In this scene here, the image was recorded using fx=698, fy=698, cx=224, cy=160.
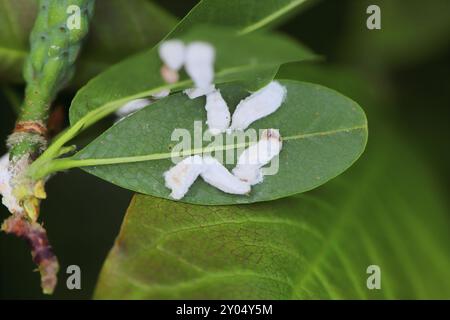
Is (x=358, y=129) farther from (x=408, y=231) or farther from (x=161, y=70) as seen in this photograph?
(x=408, y=231)

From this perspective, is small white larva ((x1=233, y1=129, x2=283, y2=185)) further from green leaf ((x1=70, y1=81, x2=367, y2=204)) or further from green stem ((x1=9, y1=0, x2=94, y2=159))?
green stem ((x1=9, y1=0, x2=94, y2=159))

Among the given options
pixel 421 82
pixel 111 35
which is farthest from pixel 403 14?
pixel 111 35

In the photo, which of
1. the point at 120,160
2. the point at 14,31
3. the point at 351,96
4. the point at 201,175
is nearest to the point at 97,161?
the point at 120,160

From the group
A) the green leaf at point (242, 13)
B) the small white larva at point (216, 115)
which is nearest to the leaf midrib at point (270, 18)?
the green leaf at point (242, 13)

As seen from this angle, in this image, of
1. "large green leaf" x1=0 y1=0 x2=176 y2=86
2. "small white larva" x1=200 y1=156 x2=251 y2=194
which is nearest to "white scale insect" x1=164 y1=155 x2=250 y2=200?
"small white larva" x1=200 y1=156 x2=251 y2=194

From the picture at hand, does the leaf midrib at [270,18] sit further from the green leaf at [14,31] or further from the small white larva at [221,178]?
the green leaf at [14,31]
